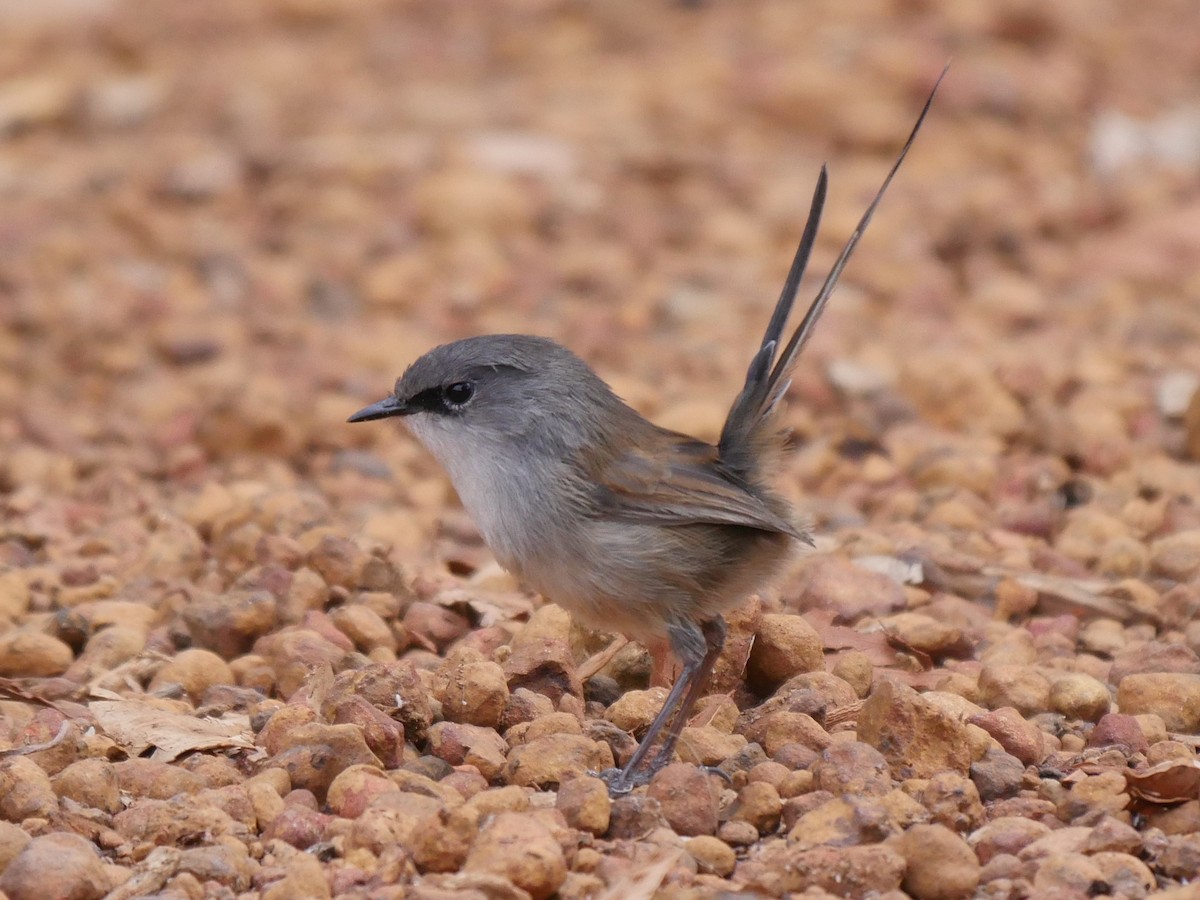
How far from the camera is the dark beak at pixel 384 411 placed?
16.2 ft

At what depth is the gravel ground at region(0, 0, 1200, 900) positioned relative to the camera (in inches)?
144

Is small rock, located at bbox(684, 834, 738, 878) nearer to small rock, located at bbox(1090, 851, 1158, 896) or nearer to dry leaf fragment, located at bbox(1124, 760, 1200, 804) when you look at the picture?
small rock, located at bbox(1090, 851, 1158, 896)

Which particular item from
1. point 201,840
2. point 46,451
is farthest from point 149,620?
point 46,451

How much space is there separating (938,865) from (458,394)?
2117 millimetres

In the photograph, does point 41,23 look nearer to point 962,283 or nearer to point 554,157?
point 554,157

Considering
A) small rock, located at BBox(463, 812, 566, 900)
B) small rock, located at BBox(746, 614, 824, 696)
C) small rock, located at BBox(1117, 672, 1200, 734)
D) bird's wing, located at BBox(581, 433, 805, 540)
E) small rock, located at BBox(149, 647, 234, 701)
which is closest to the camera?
small rock, located at BBox(463, 812, 566, 900)

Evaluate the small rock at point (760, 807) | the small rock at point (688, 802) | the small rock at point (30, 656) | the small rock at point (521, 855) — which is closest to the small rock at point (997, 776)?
the small rock at point (760, 807)

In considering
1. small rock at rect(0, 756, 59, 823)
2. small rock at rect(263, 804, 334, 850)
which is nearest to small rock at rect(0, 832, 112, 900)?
small rock at rect(0, 756, 59, 823)

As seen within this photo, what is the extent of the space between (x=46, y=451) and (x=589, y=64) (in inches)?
226

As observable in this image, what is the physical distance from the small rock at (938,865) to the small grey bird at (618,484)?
0.82 metres

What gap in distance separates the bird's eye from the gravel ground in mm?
599

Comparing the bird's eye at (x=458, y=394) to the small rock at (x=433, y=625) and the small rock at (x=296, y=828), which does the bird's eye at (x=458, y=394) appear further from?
the small rock at (x=296, y=828)

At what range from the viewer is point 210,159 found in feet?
32.3

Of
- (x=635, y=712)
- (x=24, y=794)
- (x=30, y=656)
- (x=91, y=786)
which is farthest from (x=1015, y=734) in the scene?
Result: (x=30, y=656)
